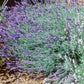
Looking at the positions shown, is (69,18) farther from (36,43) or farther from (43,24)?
(36,43)

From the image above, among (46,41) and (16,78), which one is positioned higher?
(46,41)

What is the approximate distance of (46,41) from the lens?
2861 millimetres

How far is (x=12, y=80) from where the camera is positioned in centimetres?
294

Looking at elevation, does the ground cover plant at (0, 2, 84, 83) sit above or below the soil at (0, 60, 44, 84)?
above

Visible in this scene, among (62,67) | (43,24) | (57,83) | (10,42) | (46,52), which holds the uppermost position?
(43,24)

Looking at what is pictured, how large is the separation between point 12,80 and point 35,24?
106cm

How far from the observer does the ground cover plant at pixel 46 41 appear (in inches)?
109

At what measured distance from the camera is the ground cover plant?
278cm

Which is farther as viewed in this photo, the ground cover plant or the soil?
the soil

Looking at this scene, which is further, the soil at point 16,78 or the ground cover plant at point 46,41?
the soil at point 16,78

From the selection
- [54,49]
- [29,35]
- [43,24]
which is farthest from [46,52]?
[43,24]

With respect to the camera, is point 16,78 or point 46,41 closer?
point 46,41

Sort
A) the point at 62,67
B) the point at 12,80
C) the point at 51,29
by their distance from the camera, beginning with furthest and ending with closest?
the point at 51,29, the point at 12,80, the point at 62,67

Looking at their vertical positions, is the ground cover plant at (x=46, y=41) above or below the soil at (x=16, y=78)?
above
